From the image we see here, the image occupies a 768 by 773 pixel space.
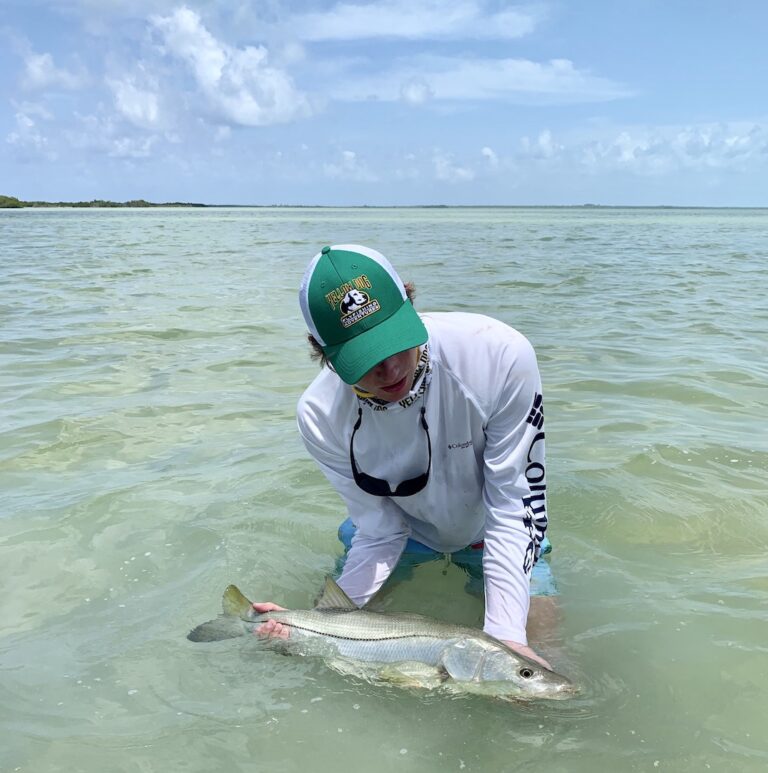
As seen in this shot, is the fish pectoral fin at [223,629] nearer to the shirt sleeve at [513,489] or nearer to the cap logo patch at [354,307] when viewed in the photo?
the shirt sleeve at [513,489]

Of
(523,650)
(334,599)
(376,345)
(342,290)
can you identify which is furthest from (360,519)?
(342,290)

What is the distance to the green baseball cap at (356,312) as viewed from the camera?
8.36ft

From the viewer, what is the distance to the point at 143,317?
1164cm

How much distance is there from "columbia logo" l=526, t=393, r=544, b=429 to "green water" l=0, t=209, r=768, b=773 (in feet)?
3.47

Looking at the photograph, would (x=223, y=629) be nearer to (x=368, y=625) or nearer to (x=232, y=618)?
(x=232, y=618)

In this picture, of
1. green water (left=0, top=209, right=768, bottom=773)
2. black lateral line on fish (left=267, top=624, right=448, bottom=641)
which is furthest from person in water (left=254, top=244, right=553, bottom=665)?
green water (left=0, top=209, right=768, bottom=773)

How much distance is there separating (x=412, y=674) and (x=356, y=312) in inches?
56.5

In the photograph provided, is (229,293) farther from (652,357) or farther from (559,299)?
(652,357)

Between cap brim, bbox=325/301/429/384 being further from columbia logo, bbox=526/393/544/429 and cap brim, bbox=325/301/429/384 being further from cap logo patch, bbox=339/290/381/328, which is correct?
columbia logo, bbox=526/393/544/429

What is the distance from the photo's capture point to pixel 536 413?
119 inches

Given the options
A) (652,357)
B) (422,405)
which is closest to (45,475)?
(422,405)

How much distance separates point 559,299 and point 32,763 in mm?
12005

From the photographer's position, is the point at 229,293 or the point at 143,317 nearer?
the point at 143,317

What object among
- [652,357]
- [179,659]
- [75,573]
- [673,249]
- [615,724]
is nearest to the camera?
[615,724]
